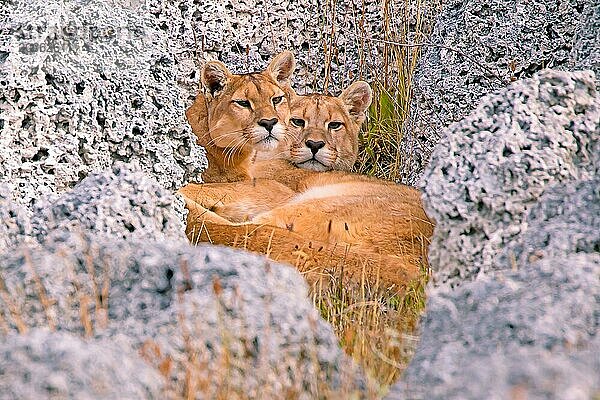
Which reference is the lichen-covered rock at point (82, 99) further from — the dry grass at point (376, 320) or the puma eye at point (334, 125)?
the puma eye at point (334, 125)

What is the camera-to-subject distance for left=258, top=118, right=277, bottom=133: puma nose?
622 centimetres

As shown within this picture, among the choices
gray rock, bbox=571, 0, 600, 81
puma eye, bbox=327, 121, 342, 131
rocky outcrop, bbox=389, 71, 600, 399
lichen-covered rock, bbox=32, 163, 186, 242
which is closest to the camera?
rocky outcrop, bbox=389, 71, 600, 399

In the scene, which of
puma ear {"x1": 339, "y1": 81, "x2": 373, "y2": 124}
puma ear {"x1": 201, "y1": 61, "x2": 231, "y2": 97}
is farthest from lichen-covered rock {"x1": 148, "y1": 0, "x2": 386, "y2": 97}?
puma ear {"x1": 339, "y1": 81, "x2": 373, "y2": 124}

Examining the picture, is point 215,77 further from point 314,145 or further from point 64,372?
point 64,372

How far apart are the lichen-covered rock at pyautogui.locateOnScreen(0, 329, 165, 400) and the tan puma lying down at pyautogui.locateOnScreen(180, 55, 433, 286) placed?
6.07 feet

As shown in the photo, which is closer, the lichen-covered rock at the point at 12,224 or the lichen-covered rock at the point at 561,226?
the lichen-covered rock at the point at 561,226

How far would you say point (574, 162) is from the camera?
2.99m

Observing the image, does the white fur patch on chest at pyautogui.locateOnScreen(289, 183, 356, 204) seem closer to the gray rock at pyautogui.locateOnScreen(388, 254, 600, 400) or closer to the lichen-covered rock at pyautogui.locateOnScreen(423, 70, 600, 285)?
the lichen-covered rock at pyautogui.locateOnScreen(423, 70, 600, 285)

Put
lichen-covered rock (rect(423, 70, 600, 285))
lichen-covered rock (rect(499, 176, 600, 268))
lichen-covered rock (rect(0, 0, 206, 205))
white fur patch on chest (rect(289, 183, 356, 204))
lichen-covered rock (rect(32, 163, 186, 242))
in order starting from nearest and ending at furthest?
1. lichen-covered rock (rect(499, 176, 600, 268))
2. lichen-covered rock (rect(423, 70, 600, 285))
3. lichen-covered rock (rect(32, 163, 186, 242))
4. lichen-covered rock (rect(0, 0, 206, 205))
5. white fur patch on chest (rect(289, 183, 356, 204))

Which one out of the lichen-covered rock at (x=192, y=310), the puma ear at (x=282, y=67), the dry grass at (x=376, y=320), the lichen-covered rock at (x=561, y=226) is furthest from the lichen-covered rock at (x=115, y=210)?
the puma ear at (x=282, y=67)

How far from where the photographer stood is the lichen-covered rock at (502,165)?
2.89 m

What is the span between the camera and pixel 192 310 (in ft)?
7.38

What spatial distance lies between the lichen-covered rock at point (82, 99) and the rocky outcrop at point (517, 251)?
1366 millimetres

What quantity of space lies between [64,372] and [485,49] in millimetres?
3930
